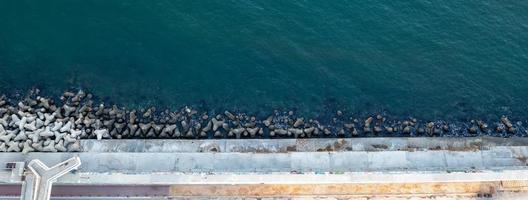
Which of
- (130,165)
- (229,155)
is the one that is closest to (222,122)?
(229,155)

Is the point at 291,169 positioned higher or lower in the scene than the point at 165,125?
lower

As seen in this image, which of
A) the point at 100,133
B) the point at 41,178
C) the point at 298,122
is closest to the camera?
the point at 41,178

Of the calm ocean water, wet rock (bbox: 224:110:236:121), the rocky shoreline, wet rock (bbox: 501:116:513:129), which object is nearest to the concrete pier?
the rocky shoreline

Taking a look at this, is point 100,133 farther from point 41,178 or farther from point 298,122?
point 298,122

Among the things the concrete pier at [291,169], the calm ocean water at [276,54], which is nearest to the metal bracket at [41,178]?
the concrete pier at [291,169]

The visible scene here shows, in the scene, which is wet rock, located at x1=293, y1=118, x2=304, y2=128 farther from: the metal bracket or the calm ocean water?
the metal bracket

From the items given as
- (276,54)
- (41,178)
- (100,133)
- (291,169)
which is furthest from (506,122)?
(41,178)

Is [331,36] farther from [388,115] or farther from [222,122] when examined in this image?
[222,122]
